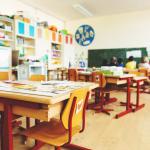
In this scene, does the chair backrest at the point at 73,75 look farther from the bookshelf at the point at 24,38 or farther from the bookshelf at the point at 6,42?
the bookshelf at the point at 24,38

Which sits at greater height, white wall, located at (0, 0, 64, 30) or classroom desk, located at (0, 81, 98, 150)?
white wall, located at (0, 0, 64, 30)

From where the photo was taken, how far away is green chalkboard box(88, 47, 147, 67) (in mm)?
7027

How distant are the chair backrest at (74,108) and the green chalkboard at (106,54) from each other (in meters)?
5.97

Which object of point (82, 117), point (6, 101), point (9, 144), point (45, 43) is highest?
point (45, 43)

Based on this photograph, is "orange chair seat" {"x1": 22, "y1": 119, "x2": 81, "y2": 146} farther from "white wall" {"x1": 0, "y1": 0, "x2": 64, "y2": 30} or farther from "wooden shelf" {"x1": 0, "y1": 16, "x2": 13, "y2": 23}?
"white wall" {"x1": 0, "y1": 0, "x2": 64, "y2": 30}

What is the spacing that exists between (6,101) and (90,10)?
6.17 meters

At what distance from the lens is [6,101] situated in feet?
4.44

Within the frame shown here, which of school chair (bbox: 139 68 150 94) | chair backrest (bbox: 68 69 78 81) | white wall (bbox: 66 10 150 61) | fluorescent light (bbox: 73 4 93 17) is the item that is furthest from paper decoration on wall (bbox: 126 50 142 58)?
chair backrest (bbox: 68 69 78 81)

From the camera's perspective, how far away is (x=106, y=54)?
7512 mm

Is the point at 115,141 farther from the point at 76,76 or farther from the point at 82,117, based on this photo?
the point at 76,76

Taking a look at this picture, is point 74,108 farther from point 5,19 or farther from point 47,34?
point 47,34

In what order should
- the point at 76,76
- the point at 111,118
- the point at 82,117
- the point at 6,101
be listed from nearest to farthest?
the point at 6,101
the point at 82,117
the point at 111,118
the point at 76,76

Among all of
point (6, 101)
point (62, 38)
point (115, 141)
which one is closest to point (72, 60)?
point (62, 38)

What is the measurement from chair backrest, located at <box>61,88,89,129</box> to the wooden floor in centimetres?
72
